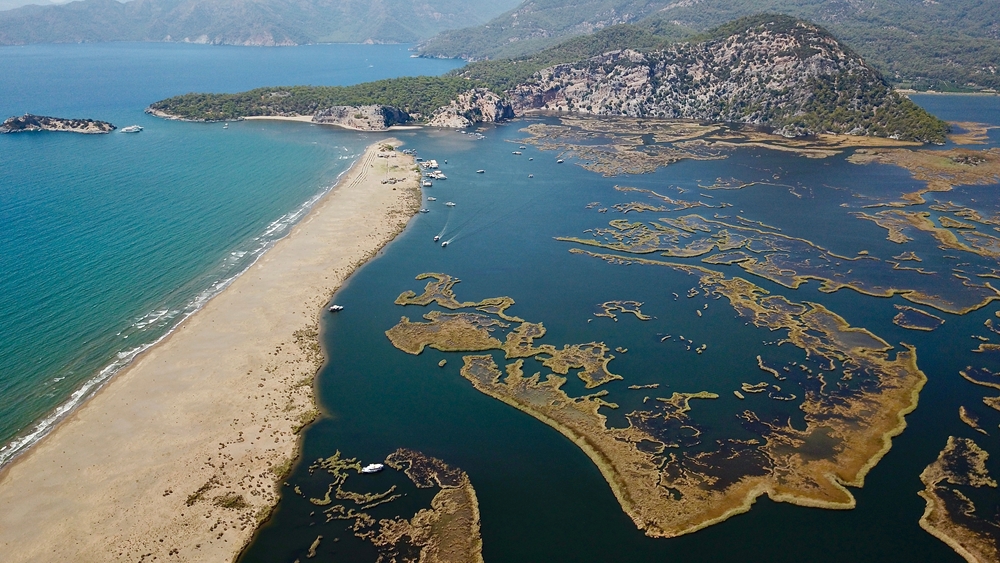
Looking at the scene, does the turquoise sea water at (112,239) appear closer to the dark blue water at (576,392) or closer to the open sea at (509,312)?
the open sea at (509,312)

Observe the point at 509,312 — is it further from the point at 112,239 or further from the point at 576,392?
the point at 112,239

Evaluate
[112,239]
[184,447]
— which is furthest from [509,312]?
[112,239]

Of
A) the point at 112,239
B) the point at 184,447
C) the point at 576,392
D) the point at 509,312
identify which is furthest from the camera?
the point at 112,239

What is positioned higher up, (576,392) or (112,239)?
(112,239)

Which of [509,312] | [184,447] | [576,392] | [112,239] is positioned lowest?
[184,447]

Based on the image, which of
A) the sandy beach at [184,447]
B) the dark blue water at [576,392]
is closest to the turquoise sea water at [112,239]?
the sandy beach at [184,447]

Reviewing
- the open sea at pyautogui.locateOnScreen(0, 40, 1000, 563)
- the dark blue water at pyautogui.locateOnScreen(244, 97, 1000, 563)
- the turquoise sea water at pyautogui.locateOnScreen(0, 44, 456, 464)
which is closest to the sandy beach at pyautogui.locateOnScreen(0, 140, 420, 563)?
the open sea at pyautogui.locateOnScreen(0, 40, 1000, 563)

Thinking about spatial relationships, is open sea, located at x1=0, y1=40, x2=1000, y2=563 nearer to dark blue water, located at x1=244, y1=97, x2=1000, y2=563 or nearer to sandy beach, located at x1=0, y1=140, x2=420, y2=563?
dark blue water, located at x1=244, y1=97, x2=1000, y2=563

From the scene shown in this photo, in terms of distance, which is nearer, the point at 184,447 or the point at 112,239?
the point at 184,447
